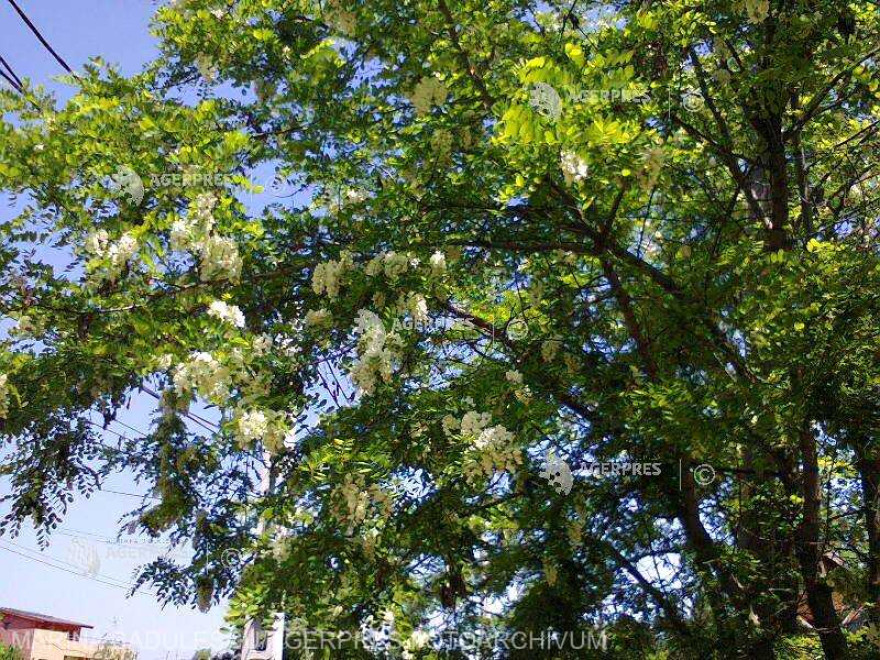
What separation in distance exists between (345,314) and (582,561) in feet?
7.85

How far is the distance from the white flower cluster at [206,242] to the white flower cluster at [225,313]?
0.17 metres

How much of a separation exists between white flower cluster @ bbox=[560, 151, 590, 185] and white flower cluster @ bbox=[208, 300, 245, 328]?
186cm

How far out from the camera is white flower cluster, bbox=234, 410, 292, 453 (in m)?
4.15

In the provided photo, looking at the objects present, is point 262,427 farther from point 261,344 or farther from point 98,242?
point 98,242

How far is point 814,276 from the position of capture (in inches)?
177

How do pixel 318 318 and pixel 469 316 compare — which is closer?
pixel 318 318

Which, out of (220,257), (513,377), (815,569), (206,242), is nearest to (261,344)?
(220,257)

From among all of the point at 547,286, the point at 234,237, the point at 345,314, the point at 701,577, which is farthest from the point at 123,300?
the point at 701,577

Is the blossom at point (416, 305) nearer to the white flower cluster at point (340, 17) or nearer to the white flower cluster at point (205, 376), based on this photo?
the white flower cluster at point (205, 376)

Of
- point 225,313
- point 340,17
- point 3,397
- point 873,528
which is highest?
point 340,17

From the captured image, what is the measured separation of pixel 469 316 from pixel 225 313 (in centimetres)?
254

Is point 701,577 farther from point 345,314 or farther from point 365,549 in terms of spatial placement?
point 345,314

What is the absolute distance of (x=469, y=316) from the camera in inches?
261

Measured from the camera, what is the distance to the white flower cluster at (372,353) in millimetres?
4375
